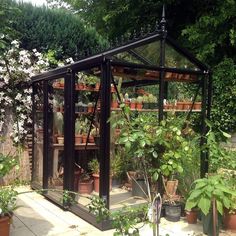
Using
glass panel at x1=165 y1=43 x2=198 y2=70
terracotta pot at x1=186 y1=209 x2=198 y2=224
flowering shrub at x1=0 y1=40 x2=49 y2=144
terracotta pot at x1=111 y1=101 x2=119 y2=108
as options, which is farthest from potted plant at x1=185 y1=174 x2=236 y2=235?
flowering shrub at x1=0 y1=40 x2=49 y2=144

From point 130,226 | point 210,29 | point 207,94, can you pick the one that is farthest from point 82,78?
point 210,29

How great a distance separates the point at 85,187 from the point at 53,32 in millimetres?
4013

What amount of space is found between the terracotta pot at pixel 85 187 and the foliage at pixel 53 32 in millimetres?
3171

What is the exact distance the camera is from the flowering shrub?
6.22m

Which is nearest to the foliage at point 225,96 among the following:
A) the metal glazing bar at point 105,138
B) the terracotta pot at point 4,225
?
the metal glazing bar at point 105,138

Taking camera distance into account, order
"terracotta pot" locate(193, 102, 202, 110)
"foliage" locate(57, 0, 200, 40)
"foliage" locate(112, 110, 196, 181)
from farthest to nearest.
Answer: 1. "foliage" locate(57, 0, 200, 40)
2. "terracotta pot" locate(193, 102, 202, 110)
3. "foliage" locate(112, 110, 196, 181)

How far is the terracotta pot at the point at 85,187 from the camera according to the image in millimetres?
4770

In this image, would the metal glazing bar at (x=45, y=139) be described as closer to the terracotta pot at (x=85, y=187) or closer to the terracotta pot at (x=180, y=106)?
the terracotta pot at (x=85, y=187)

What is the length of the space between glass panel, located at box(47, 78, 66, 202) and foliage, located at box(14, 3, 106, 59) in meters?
2.06

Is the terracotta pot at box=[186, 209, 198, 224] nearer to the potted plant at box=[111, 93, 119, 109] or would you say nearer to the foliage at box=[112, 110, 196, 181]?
the foliage at box=[112, 110, 196, 181]

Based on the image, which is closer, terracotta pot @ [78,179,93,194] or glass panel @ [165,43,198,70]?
glass panel @ [165,43,198,70]

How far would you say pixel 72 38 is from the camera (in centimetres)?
777

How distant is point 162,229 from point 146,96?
7.15ft

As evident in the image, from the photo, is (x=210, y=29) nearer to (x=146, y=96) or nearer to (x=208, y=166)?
(x=146, y=96)
